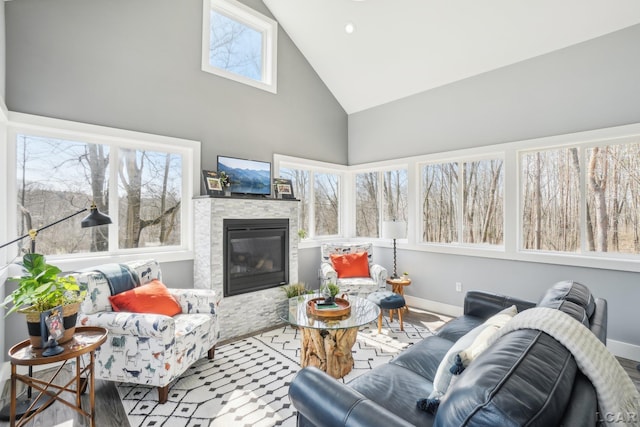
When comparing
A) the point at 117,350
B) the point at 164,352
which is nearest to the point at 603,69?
the point at 164,352

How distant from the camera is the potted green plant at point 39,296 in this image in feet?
5.99

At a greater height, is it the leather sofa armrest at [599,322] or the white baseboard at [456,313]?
the leather sofa armrest at [599,322]

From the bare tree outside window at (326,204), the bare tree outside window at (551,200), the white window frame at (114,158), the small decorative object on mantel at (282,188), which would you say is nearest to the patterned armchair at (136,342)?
the white window frame at (114,158)

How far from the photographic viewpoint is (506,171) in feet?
12.8

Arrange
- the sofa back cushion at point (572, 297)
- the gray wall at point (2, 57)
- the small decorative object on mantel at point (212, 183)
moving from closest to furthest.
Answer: the sofa back cushion at point (572, 297), the gray wall at point (2, 57), the small decorative object on mantel at point (212, 183)

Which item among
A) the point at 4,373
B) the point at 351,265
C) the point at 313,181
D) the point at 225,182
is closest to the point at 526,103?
the point at 351,265

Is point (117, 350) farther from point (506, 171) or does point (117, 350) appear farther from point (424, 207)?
point (506, 171)

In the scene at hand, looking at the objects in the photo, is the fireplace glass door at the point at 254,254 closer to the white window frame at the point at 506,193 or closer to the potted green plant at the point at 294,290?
the potted green plant at the point at 294,290

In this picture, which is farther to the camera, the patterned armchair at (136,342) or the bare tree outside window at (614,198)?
→ the bare tree outside window at (614,198)

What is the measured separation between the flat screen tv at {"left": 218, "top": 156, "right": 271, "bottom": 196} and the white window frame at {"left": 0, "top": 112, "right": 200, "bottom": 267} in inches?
15.2

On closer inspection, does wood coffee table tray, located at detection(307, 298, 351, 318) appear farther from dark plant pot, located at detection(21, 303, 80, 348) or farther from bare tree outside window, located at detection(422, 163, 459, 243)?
bare tree outside window, located at detection(422, 163, 459, 243)

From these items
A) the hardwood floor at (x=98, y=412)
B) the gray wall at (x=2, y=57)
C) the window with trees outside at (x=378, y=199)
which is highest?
the gray wall at (x=2, y=57)

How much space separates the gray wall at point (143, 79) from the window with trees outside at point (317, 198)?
371 millimetres

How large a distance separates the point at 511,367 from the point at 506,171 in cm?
356
